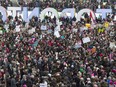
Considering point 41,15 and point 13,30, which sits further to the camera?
point 41,15

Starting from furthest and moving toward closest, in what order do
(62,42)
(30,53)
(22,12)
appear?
(22,12), (62,42), (30,53)

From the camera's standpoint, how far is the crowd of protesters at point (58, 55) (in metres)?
21.7

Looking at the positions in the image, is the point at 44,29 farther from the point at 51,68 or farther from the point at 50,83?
the point at 50,83

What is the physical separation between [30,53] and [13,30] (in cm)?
508

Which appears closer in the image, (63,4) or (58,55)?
(58,55)

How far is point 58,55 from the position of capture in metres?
25.2

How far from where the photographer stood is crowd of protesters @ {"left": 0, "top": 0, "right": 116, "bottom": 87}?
21742 mm

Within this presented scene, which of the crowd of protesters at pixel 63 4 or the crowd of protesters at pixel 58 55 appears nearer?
the crowd of protesters at pixel 58 55

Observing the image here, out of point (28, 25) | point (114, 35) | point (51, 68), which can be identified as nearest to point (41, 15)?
point (28, 25)

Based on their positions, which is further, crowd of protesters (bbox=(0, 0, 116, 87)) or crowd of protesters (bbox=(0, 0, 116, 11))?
crowd of protesters (bbox=(0, 0, 116, 11))

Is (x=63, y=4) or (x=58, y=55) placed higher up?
(x=63, y=4)

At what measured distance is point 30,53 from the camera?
25.6 metres

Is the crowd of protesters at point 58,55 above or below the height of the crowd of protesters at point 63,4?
below

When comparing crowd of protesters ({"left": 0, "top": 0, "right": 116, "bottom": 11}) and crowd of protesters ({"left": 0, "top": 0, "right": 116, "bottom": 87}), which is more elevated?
crowd of protesters ({"left": 0, "top": 0, "right": 116, "bottom": 11})
